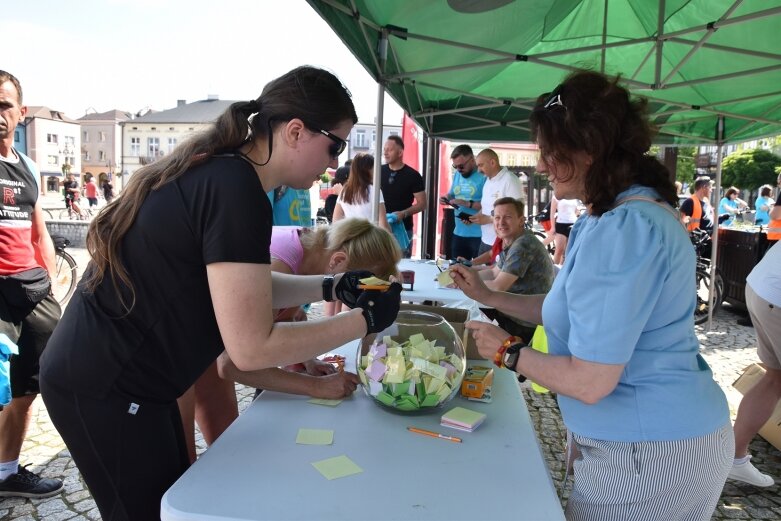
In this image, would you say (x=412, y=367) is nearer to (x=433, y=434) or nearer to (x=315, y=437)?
(x=433, y=434)

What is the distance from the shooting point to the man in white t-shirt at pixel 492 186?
5.39m

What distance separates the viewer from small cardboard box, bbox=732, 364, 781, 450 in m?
2.95

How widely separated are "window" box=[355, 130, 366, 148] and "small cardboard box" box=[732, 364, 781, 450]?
2581 inches

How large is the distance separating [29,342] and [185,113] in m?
72.0

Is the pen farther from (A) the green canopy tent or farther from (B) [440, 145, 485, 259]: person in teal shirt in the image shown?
(B) [440, 145, 485, 259]: person in teal shirt

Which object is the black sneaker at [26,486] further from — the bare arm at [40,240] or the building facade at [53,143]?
the building facade at [53,143]

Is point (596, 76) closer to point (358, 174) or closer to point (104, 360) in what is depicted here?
point (104, 360)

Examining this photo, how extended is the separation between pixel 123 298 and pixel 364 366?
2.11 ft

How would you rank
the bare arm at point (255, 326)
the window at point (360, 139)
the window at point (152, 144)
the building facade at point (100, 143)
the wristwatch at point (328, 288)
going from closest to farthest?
the bare arm at point (255, 326) → the wristwatch at point (328, 288) → the window at point (152, 144) → the window at point (360, 139) → the building facade at point (100, 143)

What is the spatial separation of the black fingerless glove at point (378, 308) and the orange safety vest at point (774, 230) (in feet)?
17.5

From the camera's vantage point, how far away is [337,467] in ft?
3.78

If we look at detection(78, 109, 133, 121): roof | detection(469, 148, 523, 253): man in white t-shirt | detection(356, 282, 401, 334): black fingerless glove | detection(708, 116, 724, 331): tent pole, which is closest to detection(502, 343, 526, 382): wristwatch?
detection(356, 282, 401, 334): black fingerless glove

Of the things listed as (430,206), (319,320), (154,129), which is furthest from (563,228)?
(154,129)

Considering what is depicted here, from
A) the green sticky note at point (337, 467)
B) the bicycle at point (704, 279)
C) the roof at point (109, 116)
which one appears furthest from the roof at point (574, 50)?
the roof at point (109, 116)
